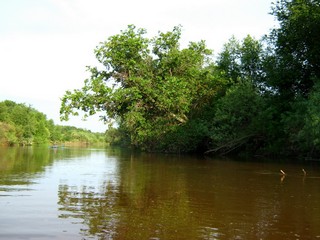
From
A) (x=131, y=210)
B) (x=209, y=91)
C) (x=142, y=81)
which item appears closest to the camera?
(x=131, y=210)

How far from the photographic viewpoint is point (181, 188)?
15.4 m

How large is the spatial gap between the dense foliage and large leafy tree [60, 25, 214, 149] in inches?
4.0

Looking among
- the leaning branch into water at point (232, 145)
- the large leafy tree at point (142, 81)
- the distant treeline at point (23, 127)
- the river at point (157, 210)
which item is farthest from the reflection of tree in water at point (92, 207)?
the distant treeline at point (23, 127)

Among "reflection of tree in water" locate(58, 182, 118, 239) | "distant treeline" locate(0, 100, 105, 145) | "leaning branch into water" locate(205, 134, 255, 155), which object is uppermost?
"distant treeline" locate(0, 100, 105, 145)

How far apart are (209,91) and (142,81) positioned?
1318cm

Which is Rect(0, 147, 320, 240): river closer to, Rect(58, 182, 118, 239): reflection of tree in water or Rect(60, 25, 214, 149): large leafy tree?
Rect(58, 182, 118, 239): reflection of tree in water

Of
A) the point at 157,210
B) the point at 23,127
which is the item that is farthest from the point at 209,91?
the point at 23,127

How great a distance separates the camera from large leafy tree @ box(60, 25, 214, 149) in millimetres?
37156

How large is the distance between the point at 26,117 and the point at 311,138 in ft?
356

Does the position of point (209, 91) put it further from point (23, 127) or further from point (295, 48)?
point (23, 127)

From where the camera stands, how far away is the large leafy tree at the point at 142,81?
3716 cm

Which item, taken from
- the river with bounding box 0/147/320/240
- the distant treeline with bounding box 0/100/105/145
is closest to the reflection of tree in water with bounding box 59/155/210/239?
the river with bounding box 0/147/320/240

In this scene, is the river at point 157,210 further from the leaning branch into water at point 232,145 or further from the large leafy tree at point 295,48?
the leaning branch into water at point 232,145

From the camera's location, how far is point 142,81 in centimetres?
3778
